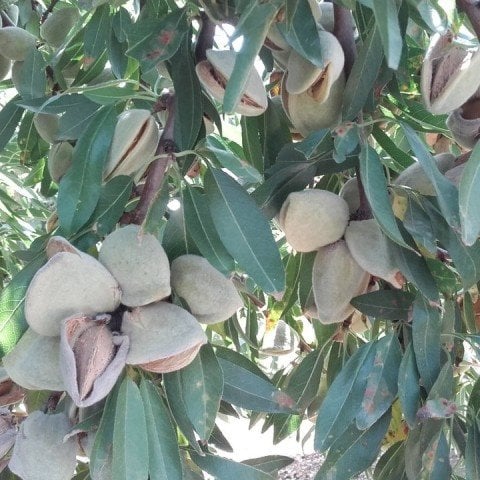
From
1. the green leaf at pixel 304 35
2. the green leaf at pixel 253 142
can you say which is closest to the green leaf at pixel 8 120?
the green leaf at pixel 253 142

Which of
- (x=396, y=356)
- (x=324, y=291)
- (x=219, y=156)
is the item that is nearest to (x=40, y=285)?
(x=219, y=156)

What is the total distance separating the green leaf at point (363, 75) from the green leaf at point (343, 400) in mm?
370

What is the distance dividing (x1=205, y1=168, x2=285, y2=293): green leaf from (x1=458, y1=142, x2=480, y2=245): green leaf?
24cm

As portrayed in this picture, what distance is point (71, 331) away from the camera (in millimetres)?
794

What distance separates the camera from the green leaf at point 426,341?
1008mm

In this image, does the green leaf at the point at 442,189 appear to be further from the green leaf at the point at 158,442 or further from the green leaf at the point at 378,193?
the green leaf at the point at 158,442

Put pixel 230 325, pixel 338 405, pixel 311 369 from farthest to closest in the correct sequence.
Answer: pixel 230 325
pixel 311 369
pixel 338 405

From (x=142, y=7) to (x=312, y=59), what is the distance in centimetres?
63

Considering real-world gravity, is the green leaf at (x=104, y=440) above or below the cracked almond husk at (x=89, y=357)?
below

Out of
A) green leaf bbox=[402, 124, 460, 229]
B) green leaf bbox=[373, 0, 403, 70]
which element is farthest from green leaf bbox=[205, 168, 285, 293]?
green leaf bbox=[373, 0, 403, 70]

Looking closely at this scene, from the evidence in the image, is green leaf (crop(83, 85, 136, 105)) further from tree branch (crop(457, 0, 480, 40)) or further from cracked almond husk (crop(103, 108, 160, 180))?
tree branch (crop(457, 0, 480, 40))

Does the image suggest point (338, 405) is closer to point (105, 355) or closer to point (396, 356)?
point (396, 356)

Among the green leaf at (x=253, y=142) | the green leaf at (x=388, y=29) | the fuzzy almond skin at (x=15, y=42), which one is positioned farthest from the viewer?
the fuzzy almond skin at (x=15, y=42)

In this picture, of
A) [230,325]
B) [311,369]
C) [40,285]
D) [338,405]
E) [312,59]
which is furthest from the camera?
[230,325]
